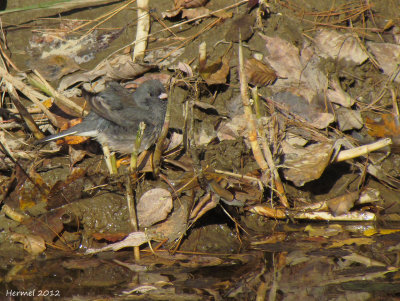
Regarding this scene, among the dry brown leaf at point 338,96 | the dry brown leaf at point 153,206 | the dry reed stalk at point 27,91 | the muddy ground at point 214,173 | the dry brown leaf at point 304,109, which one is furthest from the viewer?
the dry brown leaf at point 338,96

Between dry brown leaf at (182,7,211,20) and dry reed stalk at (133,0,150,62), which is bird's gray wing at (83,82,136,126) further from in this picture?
dry brown leaf at (182,7,211,20)

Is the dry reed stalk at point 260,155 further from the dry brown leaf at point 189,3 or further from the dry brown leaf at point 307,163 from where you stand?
the dry brown leaf at point 189,3

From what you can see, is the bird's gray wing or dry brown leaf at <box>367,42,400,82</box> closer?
the bird's gray wing

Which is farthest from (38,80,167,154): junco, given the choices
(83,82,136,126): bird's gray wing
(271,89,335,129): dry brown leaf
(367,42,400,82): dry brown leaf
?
(367,42,400,82): dry brown leaf

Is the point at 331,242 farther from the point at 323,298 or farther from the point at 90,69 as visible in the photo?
the point at 90,69

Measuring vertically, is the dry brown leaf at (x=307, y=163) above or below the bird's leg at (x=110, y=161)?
below

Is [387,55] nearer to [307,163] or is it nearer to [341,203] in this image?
[307,163]

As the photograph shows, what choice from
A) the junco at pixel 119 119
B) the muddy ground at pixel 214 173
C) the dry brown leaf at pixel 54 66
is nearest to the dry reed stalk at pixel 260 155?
the muddy ground at pixel 214 173

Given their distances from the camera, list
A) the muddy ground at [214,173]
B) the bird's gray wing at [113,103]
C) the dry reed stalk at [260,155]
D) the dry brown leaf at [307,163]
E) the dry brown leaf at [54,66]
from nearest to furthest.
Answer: the muddy ground at [214,173] < the dry reed stalk at [260,155] < the dry brown leaf at [307,163] < the bird's gray wing at [113,103] < the dry brown leaf at [54,66]
